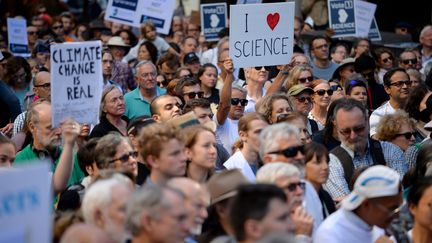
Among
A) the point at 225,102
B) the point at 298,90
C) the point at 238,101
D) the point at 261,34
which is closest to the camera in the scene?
the point at 225,102

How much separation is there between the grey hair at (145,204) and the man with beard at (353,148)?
3.83m

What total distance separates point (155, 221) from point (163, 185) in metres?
0.29

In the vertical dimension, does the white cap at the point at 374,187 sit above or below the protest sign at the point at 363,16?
below

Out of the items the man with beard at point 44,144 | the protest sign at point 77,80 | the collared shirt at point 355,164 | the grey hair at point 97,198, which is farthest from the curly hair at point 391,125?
the grey hair at point 97,198

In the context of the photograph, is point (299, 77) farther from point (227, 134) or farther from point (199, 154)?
point (199, 154)

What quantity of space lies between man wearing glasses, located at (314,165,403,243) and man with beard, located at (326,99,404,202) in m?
2.36

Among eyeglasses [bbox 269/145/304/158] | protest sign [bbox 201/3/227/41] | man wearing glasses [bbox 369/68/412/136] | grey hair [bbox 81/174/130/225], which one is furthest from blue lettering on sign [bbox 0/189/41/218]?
protest sign [bbox 201/3/227/41]

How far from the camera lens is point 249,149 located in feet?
34.4

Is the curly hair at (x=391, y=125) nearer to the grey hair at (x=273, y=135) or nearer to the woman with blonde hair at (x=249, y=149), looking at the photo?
the woman with blonde hair at (x=249, y=149)

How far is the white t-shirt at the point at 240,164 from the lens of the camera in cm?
1022

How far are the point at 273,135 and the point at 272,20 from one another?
184 inches

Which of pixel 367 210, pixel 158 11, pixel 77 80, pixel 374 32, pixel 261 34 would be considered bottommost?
pixel 367 210

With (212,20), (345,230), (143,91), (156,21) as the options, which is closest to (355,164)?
(345,230)

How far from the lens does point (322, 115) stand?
13750mm
